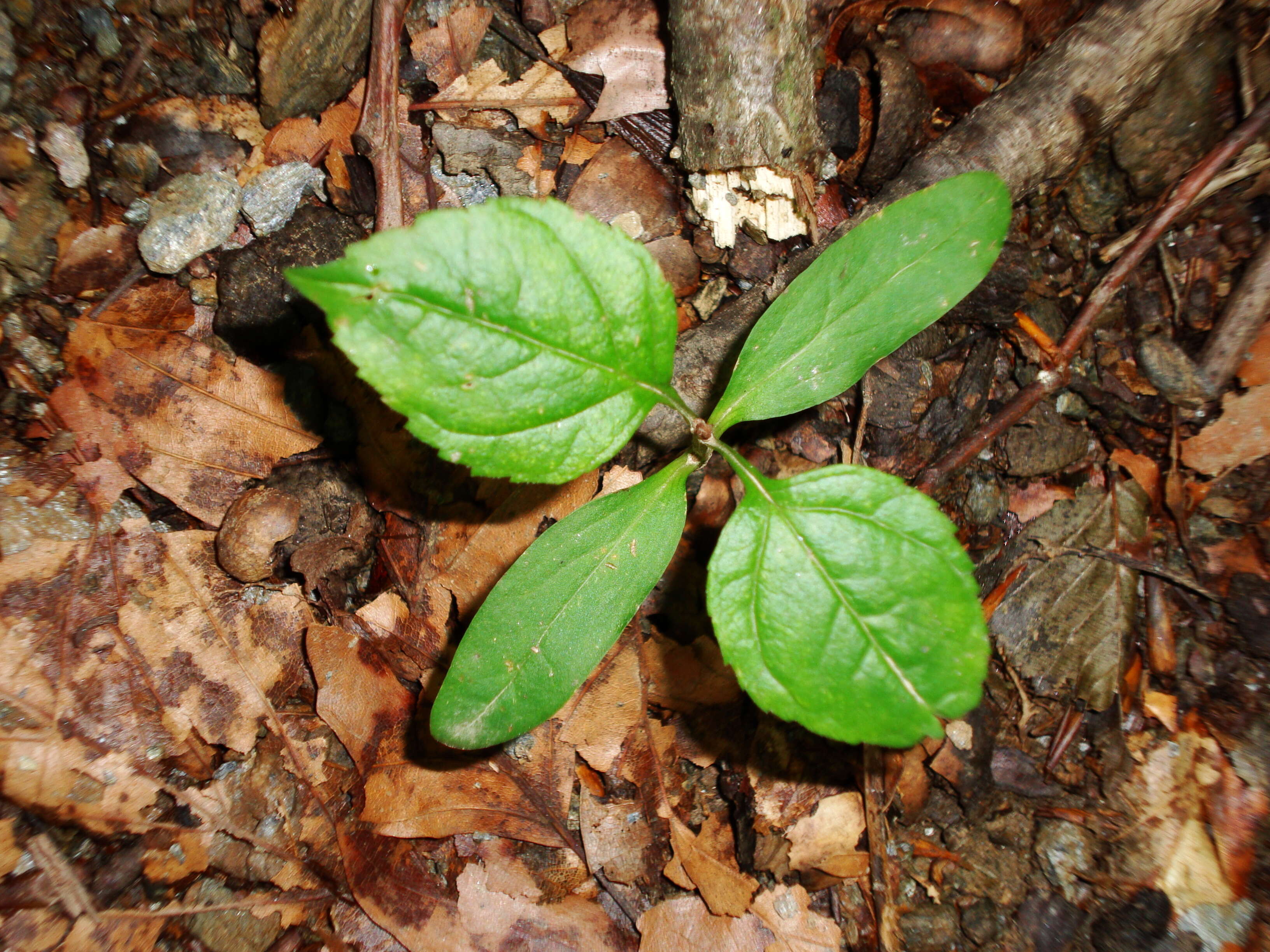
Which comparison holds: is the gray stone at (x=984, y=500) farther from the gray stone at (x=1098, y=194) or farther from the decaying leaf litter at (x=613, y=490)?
the gray stone at (x=1098, y=194)

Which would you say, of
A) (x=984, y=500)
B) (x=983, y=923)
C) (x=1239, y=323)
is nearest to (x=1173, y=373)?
(x=1239, y=323)

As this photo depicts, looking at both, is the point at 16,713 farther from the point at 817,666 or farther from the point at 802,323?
the point at 802,323

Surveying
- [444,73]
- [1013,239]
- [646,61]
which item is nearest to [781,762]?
[1013,239]

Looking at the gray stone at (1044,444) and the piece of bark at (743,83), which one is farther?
the gray stone at (1044,444)

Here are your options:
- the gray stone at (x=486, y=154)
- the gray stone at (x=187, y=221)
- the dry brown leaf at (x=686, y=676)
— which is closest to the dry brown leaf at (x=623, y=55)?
the gray stone at (x=486, y=154)

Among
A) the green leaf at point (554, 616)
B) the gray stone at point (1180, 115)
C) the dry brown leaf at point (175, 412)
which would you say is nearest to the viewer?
the green leaf at point (554, 616)

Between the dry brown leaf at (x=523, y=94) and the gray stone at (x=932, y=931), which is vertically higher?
the dry brown leaf at (x=523, y=94)

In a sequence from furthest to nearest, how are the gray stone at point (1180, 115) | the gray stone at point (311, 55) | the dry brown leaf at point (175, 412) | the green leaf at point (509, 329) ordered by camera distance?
the gray stone at point (1180, 115), the gray stone at point (311, 55), the dry brown leaf at point (175, 412), the green leaf at point (509, 329)
